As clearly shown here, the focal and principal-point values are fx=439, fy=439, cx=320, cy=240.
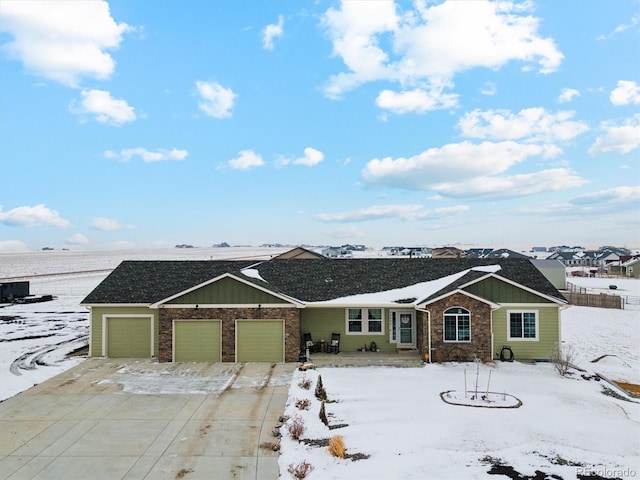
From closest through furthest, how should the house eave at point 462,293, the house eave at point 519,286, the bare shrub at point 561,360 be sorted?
the bare shrub at point 561,360, the house eave at point 462,293, the house eave at point 519,286

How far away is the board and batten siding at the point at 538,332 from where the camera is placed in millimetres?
17891

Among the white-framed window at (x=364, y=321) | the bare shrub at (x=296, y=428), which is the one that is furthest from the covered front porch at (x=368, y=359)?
the bare shrub at (x=296, y=428)

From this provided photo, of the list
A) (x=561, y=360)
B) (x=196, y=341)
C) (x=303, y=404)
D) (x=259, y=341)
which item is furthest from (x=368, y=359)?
(x=561, y=360)

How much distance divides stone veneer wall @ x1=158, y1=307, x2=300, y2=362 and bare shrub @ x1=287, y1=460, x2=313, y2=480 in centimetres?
903

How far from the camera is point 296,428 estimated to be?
10375 millimetres

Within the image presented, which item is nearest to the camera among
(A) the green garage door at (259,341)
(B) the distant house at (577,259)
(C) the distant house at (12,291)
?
(A) the green garage door at (259,341)

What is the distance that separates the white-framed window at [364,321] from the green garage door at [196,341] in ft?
18.7

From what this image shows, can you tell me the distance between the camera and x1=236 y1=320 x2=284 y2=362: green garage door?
17844 millimetres

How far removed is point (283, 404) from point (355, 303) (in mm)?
6932

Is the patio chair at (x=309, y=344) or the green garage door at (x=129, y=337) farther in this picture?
the green garage door at (x=129, y=337)

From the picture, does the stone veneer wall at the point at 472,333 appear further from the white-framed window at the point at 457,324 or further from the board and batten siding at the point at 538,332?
the board and batten siding at the point at 538,332

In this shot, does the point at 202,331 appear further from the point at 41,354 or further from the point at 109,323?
the point at 41,354

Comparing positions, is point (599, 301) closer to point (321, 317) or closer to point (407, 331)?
point (407, 331)

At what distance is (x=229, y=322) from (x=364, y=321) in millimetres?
5850
